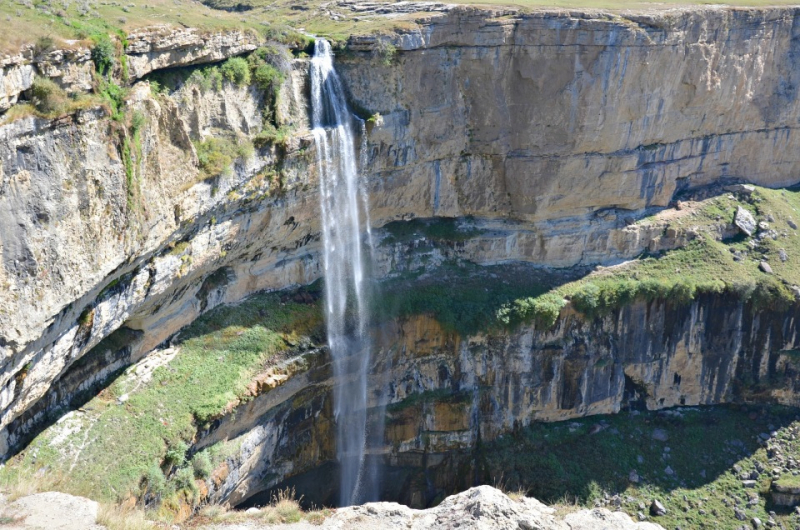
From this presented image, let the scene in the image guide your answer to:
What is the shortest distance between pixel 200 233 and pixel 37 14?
6456 mm

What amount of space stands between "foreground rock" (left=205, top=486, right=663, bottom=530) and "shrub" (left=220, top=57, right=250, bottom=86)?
37.7ft

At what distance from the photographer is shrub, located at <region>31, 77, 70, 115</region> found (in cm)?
1509

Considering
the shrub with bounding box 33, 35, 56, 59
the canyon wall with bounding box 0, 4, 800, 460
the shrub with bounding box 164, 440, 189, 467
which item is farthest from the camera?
the shrub with bounding box 164, 440, 189, 467

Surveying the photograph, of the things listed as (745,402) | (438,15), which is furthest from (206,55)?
(745,402)

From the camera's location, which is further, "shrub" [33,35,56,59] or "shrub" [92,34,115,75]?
"shrub" [92,34,115,75]

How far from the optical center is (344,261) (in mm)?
26312

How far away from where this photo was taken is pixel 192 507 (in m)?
19.8

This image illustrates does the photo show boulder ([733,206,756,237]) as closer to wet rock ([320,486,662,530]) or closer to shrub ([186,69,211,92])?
wet rock ([320,486,662,530])

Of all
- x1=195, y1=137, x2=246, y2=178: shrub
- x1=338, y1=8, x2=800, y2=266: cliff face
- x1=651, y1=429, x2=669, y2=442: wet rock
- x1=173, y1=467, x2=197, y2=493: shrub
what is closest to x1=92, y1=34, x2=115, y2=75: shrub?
x1=195, y1=137, x2=246, y2=178: shrub

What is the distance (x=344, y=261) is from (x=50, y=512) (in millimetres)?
13052

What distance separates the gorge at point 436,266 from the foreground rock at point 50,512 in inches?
78.2

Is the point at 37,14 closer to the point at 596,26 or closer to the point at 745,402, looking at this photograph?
the point at 596,26

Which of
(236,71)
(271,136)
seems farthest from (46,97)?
(271,136)

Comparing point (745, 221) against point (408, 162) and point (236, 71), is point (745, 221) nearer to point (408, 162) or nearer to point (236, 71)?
point (408, 162)
